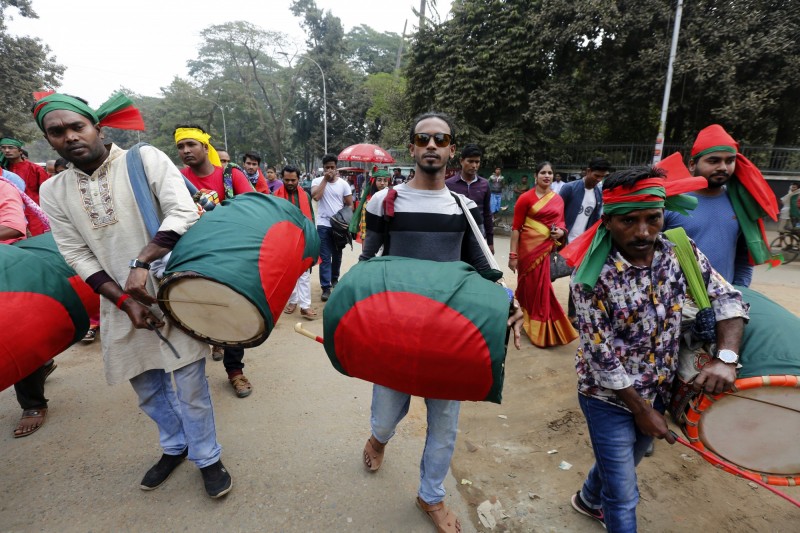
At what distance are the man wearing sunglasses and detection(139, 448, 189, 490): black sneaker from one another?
128 centimetres

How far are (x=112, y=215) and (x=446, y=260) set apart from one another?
65.6 inches

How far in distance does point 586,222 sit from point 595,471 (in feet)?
10.6

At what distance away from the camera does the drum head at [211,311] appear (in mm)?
1650

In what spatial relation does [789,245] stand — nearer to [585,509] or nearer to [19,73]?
[585,509]

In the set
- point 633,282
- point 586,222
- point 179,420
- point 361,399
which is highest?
point 633,282

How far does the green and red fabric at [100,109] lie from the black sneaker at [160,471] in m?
1.84

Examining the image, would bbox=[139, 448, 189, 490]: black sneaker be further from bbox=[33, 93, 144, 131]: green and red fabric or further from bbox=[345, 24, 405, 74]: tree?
bbox=[345, 24, 405, 74]: tree

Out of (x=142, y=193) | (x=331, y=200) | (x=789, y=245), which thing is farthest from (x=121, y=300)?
(x=789, y=245)

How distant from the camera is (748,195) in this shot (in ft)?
7.72

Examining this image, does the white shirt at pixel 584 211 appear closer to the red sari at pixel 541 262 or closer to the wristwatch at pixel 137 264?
the red sari at pixel 541 262

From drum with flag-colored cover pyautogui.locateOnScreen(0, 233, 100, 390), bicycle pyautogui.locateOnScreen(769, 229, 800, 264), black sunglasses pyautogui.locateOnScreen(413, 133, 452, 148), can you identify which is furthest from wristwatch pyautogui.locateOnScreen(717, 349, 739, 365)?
bicycle pyautogui.locateOnScreen(769, 229, 800, 264)

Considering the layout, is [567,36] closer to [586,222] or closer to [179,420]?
[586,222]

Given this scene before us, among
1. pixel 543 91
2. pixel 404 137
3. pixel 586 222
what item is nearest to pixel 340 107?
pixel 404 137

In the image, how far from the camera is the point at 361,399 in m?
3.12
